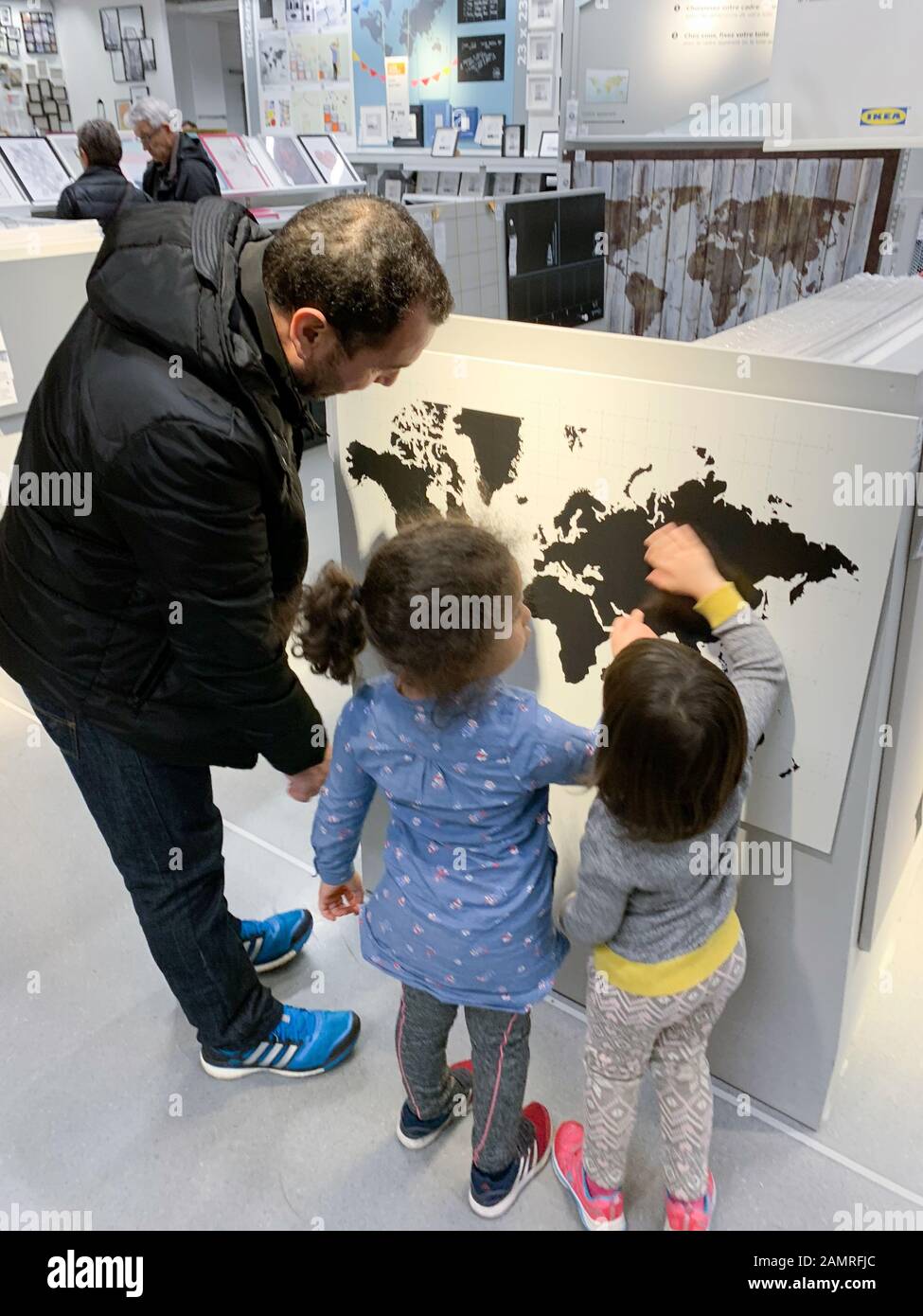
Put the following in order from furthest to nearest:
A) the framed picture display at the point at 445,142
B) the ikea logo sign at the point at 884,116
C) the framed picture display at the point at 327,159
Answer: the framed picture display at the point at 445,142, the framed picture display at the point at 327,159, the ikea logo sign at the point at 884,116

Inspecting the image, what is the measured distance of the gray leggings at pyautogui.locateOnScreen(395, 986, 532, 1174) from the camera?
1196 mm

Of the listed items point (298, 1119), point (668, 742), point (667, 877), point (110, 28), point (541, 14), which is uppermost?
point (110, 28)

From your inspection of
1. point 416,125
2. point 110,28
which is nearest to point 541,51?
point 416,125

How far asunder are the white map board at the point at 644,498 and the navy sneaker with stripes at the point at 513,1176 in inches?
17.3

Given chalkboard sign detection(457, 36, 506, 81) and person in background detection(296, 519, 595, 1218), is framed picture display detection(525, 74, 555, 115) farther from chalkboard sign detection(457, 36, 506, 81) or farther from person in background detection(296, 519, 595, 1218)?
person in background detection(296, 519, 595, 1218)

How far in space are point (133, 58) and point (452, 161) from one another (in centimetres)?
502

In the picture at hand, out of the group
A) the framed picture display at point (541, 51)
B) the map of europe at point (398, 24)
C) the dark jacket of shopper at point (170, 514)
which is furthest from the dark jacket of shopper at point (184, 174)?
the dark jacket of shopper at point (170, 514)

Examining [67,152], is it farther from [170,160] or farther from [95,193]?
[95,193]

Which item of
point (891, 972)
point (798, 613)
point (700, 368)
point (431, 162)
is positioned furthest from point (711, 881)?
point (431, 162)

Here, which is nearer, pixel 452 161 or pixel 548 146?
pixel 548 146

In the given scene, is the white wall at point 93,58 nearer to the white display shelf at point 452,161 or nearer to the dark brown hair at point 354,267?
the white display shelf at point 452,161

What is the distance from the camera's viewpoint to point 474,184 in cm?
554

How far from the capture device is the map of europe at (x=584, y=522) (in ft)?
3.61

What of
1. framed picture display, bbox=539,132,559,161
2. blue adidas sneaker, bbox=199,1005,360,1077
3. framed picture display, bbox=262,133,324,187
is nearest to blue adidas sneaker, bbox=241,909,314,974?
blue adidas sneaker, bbox=199,1005,360,1077
